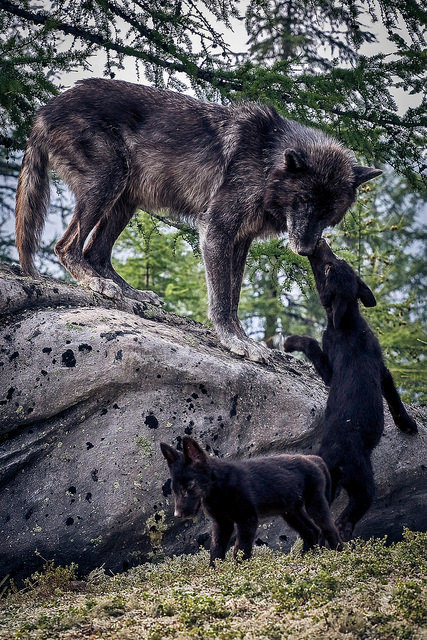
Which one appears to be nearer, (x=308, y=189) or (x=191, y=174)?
(x=308, y=189)

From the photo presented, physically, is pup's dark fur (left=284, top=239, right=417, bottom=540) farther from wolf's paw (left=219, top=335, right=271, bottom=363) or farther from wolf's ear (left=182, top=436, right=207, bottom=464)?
wolf's ear (left=182, top=436, right=207, bottom=464)

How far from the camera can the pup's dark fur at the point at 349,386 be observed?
5.48m

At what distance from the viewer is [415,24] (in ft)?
25.7

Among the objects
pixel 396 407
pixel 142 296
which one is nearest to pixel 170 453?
pixel 396 407

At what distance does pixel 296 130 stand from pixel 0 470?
4.72 meters

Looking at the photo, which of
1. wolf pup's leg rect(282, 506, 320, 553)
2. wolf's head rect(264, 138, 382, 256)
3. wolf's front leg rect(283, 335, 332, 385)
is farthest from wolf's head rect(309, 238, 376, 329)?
wolf pup's leg rect(282, 506, 320, 553)

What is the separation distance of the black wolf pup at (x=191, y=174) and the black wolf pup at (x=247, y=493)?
185 centimetres

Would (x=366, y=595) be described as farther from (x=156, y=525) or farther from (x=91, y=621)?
(x=156, y=525)

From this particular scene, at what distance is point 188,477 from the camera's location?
4590mm

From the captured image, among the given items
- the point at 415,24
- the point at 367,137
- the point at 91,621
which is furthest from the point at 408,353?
the point at 91,621

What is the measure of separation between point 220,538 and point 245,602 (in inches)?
44.1

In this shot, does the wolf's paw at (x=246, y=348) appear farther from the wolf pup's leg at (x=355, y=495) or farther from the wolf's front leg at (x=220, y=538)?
the wolf's front leg at (x=220, y=538)

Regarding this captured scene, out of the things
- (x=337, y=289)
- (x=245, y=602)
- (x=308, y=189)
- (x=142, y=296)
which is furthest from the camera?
(x=142, y=296)

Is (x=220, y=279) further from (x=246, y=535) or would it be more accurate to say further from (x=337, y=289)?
(x=246, y=535)
